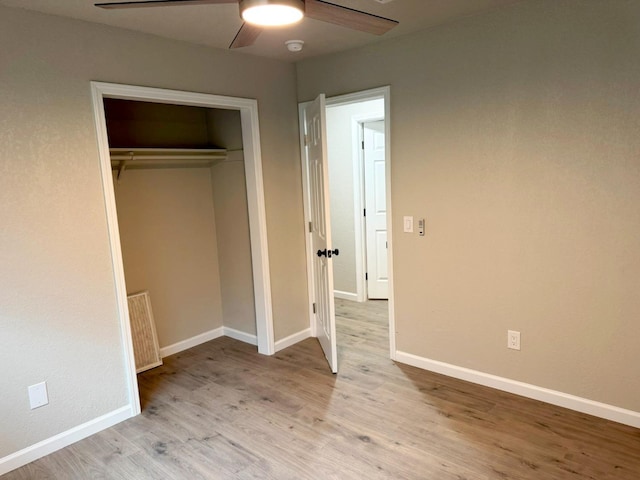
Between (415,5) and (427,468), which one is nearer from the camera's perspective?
(427,468)

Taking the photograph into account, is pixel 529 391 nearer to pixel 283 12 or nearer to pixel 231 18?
pixel 283 12

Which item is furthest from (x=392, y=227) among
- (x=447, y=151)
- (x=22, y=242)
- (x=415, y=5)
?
(x=22, y=242)

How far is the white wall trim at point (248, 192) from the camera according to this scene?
263cm

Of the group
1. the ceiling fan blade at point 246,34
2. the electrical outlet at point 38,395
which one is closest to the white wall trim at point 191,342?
the electrical outlet at point 38,395

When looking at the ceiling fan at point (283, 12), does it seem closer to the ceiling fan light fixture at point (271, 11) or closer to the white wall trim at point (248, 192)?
the ceiling fan light fixture at point (271, 11)

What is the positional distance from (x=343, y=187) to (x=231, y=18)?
2799 mm

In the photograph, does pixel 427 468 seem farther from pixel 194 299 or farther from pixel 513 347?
pixel 194 299

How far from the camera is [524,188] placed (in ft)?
8.82

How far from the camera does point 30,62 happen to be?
2.32 meters

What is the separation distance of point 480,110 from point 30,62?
2.58 metres

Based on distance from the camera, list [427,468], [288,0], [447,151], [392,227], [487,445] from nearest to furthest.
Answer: [288,0] → [427,468] → [487,445] → [447,151] → [392,227]

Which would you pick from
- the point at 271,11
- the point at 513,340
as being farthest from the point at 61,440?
the point at 513,340

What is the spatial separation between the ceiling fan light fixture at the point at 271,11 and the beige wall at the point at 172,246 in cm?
229

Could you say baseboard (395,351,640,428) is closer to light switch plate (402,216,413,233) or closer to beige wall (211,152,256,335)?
light switch plate (402,216,413,233)
